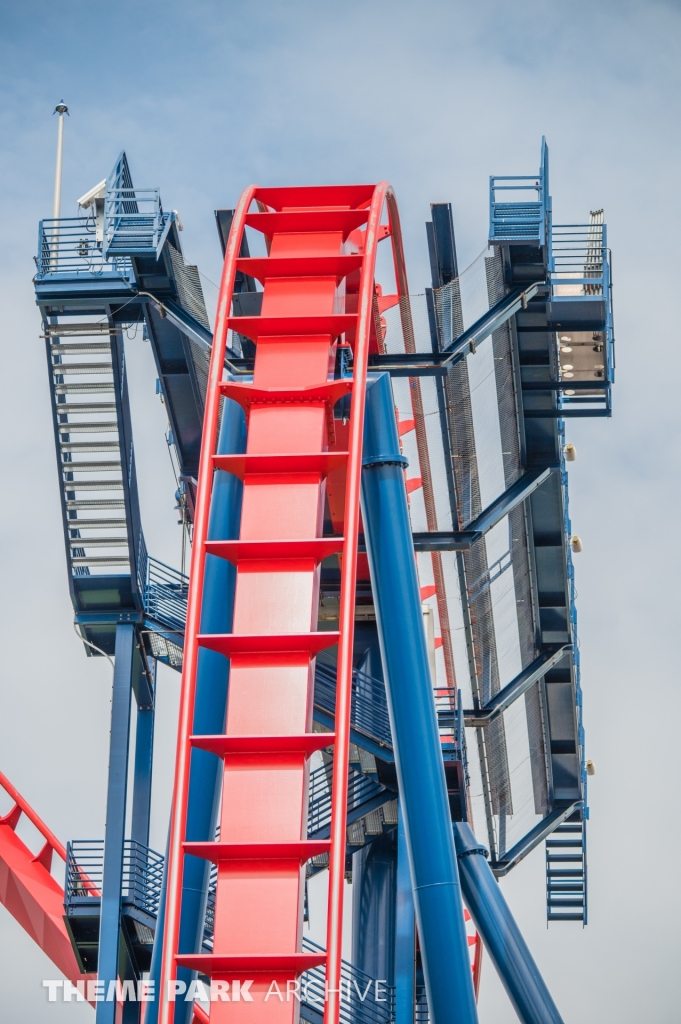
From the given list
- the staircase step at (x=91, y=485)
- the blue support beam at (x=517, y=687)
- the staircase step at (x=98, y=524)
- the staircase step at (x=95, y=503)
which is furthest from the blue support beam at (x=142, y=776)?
the blue support beam at (x=517, y=687)

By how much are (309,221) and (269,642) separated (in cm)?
732

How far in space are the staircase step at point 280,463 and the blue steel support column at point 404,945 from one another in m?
7.25

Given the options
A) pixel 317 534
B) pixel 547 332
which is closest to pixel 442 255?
pixel 547 332

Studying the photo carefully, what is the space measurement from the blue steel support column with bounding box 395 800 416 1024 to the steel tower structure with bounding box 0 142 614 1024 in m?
0.05

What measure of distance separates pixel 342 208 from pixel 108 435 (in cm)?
775

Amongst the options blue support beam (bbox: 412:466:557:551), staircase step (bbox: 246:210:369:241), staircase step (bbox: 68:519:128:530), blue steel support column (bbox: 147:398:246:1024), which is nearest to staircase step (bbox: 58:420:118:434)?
staircase step (bbox: 68:519:128:530)

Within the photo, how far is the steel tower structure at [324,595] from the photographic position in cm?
1638

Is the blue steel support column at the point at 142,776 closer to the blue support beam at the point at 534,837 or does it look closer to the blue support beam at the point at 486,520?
the blue support beam at the point at 486,520

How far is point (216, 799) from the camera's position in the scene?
757 inches

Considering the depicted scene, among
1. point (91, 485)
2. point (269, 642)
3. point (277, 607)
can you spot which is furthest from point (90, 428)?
point (269, 642)

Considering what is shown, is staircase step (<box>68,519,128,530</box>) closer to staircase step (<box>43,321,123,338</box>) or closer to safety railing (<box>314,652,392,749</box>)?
staircase step (<box>43,321,123,338</box>)

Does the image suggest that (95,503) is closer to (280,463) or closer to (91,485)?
(91,485)

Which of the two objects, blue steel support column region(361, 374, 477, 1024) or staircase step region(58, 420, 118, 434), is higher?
staircase step region(58, 420, 118, 434)

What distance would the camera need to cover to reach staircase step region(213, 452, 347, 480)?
18.1 m
